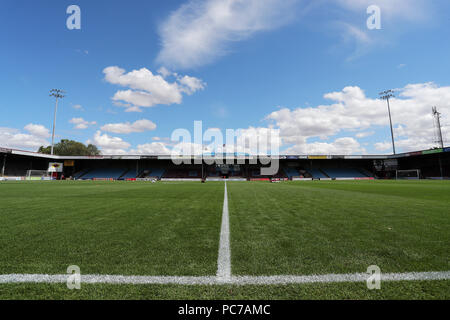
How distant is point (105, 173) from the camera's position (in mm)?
49469

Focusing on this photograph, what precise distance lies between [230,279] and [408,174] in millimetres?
58624

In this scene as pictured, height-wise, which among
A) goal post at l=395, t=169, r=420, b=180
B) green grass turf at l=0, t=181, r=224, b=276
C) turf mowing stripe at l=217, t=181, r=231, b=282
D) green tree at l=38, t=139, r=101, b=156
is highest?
green tree at l=38, t=139, r=101, b=156

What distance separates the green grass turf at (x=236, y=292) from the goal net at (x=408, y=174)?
54.7 m

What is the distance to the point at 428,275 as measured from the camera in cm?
190

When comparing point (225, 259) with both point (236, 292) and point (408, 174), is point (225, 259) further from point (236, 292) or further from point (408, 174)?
point (408, 174)

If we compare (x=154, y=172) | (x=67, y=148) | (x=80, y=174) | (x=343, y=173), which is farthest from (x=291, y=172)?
(x=67, y=148)

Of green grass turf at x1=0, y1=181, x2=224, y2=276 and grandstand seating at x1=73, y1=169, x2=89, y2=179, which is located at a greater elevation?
grandstand seating at x1=73, y1=169, x2=89, y2=179

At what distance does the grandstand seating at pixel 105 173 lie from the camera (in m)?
48.1

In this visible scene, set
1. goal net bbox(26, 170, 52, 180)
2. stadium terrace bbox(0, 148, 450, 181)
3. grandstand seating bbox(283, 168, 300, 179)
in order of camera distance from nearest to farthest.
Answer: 1. goal net bbox(26, 170, 52, 180)
2. stadium terrace bbox(0, 148, 450, 181)
3. grandstand seating bbox(283, 168, 300, 179)

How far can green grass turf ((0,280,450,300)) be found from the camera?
5.26 feet

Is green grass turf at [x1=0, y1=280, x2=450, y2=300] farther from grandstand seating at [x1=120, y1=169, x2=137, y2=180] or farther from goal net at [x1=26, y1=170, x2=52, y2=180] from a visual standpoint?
goal net at [x1=26, y1=170, x2=52, y2=180]

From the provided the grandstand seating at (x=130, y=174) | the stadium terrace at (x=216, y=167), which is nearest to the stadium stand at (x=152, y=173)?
the stadium terrace at (x=216, y=167)

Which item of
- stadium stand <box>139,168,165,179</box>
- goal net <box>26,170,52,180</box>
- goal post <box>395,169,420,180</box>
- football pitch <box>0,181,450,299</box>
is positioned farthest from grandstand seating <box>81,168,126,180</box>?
goal post <box>395,169,420,180</box>
